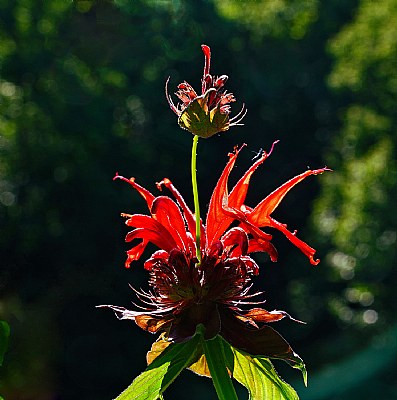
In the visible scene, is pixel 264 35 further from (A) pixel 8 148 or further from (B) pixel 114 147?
(A) pixel 8 148

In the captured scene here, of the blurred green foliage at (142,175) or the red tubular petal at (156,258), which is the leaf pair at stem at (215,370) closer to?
the red tubular petal at (156,258)

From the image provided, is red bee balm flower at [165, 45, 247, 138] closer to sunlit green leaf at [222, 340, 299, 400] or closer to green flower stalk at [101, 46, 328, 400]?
green flower stalk at [101, 46, 328, 400]

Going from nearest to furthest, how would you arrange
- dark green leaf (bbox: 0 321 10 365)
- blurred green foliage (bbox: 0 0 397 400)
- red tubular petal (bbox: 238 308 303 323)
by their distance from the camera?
1. dark green leaf (bbox: 0 321 10 365)
2. red tubular petal (bbox: 238 308 303 323)
3. blurred green foliage (bbox: 0 0 397 400)

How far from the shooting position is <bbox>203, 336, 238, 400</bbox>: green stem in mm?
732

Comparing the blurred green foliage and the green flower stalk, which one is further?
the blurred green foliage

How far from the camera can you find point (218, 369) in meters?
0.75

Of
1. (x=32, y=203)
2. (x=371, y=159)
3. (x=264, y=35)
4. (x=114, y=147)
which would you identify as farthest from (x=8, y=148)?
(x=264, y=35)

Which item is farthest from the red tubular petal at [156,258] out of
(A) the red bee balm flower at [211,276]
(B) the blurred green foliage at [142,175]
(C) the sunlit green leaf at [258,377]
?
(B) the blurred green foliage at [142,175]

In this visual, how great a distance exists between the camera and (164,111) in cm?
1030

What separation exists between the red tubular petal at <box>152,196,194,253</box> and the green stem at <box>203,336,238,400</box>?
0.32 ft

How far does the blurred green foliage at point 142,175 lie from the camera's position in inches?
342

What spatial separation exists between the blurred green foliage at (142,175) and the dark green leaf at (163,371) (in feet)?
22.3

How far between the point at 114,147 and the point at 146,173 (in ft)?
1.48

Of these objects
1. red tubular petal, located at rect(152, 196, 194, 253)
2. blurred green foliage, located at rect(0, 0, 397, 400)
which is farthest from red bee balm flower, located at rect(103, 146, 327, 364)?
blurred green foliage, located at rect(0, 0, 397, 400)
